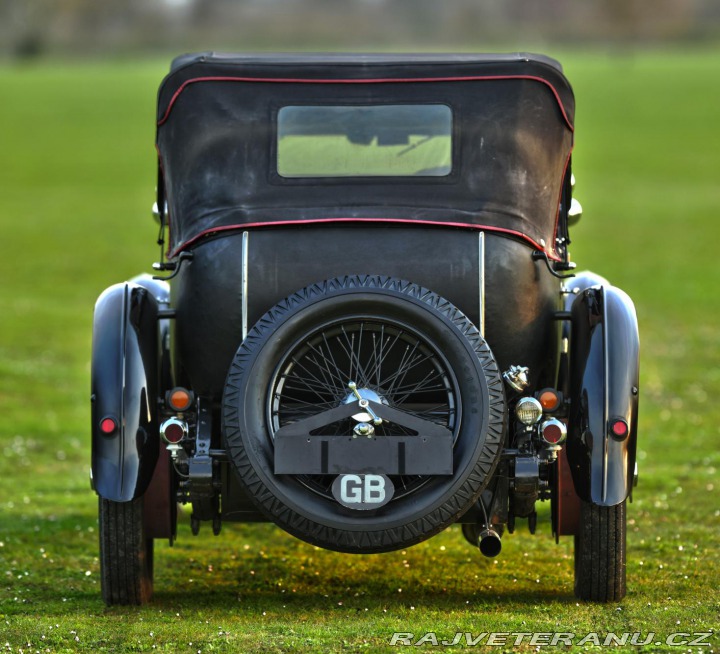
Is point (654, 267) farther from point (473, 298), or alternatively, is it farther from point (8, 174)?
point (8, 174)

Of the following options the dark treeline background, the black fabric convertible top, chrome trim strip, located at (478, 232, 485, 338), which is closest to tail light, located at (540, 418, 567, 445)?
chrome trim strip, located at (478, 232, 485, 338)

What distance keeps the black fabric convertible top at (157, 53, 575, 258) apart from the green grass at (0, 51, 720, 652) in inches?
67.6

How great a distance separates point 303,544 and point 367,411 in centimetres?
259

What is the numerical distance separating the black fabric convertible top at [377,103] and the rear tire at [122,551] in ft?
4.11

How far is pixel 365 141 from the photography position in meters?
6.75

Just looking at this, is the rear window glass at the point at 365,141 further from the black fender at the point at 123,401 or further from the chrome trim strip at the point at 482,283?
the black fender at the point at 123,401

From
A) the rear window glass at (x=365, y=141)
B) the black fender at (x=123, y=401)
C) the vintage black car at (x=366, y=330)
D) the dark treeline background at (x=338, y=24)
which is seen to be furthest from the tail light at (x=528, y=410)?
the dark treeline background at (x=338, y=24)

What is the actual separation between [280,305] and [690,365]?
955cm

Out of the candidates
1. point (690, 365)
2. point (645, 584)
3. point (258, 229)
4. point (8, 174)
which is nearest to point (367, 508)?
point (258, 229)

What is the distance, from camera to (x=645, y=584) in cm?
693

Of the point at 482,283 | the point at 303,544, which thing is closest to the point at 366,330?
the point at 482,283

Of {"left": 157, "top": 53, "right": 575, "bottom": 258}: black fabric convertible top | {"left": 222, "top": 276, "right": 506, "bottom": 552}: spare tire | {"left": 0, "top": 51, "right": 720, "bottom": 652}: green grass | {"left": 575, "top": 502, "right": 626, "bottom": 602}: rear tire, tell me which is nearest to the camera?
{"left": 222, "top": 276, "right": 506, "bottom": 552}: spare tire

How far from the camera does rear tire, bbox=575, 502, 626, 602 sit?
20.8ft

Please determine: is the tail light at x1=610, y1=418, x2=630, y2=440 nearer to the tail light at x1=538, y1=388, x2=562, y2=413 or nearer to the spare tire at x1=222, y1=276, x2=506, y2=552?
the tail light at x1=538, y1=388, x2=562, y2=413
